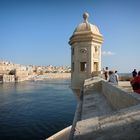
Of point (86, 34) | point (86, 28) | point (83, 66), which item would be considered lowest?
point (83, 66)

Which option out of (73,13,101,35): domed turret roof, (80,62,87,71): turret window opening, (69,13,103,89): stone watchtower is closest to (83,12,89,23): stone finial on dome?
(69,13,103,89): stone watchtower

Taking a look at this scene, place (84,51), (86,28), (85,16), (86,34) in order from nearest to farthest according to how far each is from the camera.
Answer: (86,34)
(86,28)
(84,51)
(85,16)

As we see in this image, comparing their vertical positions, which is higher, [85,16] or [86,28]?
[85,16]

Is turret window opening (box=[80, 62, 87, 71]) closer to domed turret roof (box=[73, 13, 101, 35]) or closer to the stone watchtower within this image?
the stone watchtower

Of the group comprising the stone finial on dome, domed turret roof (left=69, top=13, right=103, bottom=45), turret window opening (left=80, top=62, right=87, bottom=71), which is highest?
the stone finial on dome

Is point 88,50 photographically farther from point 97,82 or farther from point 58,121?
point 58,121

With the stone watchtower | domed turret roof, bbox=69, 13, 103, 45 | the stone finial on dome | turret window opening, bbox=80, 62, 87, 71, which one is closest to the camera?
domed turret roof, bbox=69, 13, 103, 45

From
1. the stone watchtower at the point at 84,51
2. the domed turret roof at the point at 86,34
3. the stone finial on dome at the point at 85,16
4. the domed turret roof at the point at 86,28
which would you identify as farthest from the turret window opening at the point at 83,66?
the stone finial on dome at the point at 85,16

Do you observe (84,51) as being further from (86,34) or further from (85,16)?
(85,16)

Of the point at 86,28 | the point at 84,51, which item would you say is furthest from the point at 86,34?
the point at 84,51

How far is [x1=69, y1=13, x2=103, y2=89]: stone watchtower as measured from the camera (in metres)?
14.0

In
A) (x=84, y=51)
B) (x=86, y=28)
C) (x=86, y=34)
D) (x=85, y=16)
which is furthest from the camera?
(x=85, y=16)

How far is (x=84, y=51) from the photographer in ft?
46.9

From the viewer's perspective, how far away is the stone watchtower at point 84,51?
1400 cm
